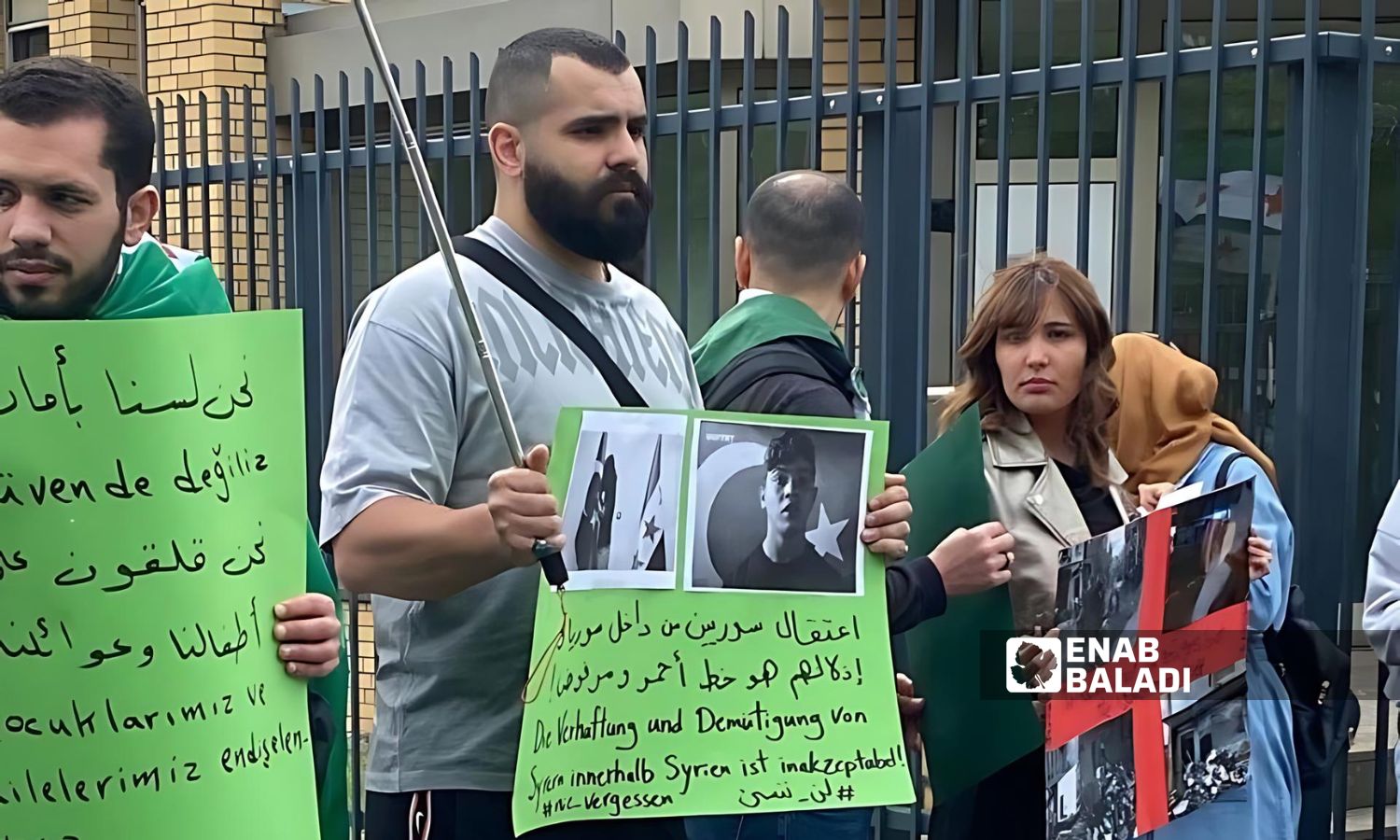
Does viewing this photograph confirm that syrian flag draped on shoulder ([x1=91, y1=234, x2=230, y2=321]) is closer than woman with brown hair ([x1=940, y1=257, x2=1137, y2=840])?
Yes

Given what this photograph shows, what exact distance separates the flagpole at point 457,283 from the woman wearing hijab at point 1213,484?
1346 millimetres

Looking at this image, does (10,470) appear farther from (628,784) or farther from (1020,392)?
(1020,392)

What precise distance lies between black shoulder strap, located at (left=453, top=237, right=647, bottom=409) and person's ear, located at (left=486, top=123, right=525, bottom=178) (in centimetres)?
13

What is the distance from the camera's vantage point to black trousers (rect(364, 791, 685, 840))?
239 centimetres

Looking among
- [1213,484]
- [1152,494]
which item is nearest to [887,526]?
[1152,494]

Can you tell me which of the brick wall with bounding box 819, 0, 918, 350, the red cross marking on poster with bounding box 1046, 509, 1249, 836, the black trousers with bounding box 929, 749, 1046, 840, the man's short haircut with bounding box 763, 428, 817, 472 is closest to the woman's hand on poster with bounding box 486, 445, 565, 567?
the man's short haircut with bounding box 763, 428, 817, 472

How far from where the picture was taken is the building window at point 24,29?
34.7 ft

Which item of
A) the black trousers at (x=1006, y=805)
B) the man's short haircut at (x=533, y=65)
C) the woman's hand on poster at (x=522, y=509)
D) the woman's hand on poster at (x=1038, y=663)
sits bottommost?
the black trousers at (x=1006, y=805)

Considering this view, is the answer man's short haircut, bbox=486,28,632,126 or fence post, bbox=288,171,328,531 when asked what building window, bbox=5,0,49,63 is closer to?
fence post, bbox=288,171,328,531

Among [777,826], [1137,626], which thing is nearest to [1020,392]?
[1137,626]

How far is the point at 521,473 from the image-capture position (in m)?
2.16

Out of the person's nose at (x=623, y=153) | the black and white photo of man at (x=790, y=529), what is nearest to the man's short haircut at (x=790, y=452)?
the black and white photo of man at (x=790, y=529)

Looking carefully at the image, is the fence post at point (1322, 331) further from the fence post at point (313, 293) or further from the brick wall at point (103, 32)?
the brick wall at point (103, 32)

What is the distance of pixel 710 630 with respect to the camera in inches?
98.2
